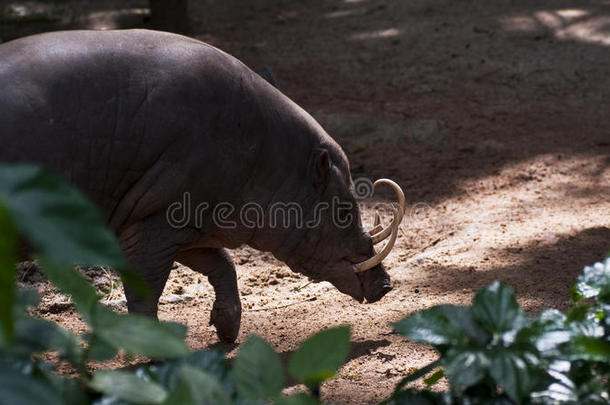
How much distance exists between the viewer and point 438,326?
1839 mm

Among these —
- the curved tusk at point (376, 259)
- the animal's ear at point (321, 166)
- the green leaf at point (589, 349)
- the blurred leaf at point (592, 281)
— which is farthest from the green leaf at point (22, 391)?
the curved tusk at point (376, 259)

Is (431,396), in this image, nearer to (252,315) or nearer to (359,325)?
(359,325)

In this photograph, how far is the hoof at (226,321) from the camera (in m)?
4.43

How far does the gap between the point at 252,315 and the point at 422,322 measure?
304 cm

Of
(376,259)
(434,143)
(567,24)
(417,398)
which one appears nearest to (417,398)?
(417,398)

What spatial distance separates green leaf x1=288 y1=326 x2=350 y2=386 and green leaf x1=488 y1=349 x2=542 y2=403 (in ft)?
1.13

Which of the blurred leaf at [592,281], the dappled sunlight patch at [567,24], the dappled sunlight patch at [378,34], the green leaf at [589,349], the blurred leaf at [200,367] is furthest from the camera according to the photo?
the dappled sunlight patch at [378,34]

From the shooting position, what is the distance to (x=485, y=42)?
9031mm

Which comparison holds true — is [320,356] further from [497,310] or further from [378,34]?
[378,34]

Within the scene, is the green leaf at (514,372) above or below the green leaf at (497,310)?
below

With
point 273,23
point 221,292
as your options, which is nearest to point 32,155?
point 221,292

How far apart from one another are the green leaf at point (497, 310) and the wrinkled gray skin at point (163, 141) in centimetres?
226

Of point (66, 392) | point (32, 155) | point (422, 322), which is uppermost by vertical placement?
point (66, 392)

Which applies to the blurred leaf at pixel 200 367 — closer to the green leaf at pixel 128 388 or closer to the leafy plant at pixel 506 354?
the green leaf at pixel 128 388
